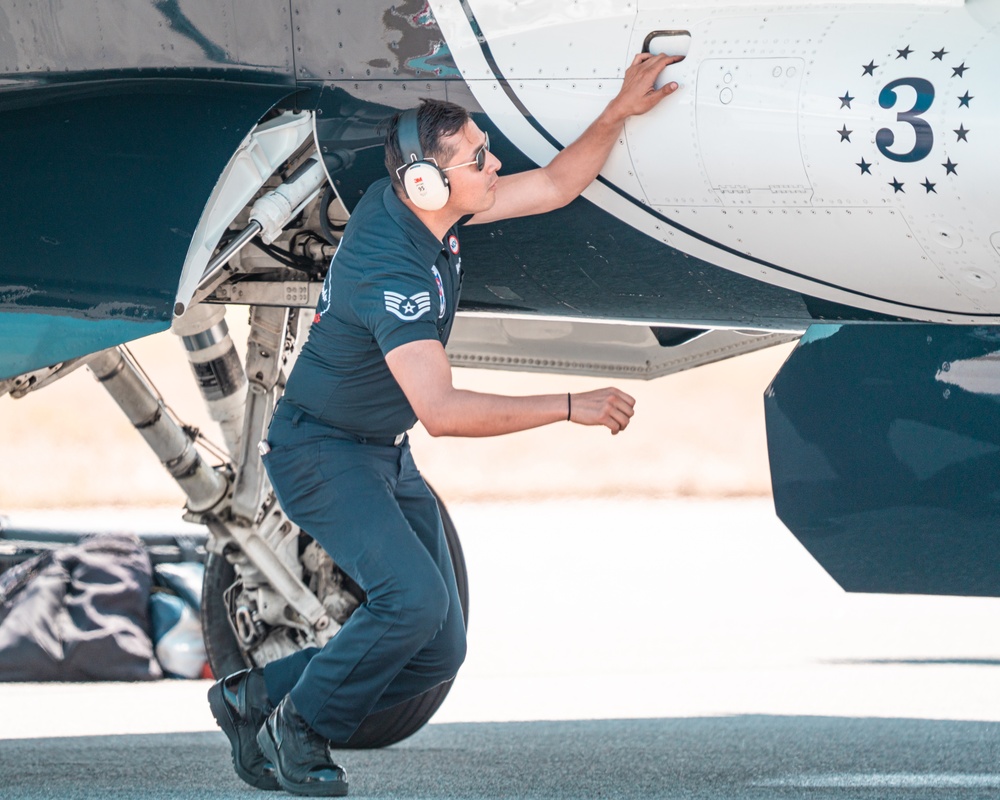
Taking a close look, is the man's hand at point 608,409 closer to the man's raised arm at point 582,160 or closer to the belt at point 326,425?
the belt at point 326,425

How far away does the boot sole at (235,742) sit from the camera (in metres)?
3.65

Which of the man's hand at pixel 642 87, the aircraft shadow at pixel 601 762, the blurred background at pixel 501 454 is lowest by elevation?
the blurred background at pixel 501 454

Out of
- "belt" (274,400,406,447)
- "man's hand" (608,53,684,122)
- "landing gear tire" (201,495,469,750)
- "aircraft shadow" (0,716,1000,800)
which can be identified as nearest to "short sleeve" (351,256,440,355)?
"belt" (274,400,406,447)

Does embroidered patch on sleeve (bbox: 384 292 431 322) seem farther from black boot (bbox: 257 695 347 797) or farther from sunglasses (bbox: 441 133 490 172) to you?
black boot (bbox: 257 695 347 797)

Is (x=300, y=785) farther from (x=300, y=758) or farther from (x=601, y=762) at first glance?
(x=601, y=762)

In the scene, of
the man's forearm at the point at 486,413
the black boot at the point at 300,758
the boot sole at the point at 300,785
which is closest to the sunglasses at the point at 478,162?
the man's forearm at the point at 486,413

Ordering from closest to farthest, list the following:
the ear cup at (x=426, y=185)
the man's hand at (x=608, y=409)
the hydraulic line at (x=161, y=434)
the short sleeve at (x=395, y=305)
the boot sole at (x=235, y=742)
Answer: the man's hand at (x=608, y=409) → the short sleeve at (x=395, y=305) → the ear cup at (x=426, y=185) → the boot sole at (x=235, y=742) → the hydraulic line at (x=161, y=434)

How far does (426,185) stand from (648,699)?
362cm

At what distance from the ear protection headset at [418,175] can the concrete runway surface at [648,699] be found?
1609 mm

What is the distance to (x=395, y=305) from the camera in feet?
10.4

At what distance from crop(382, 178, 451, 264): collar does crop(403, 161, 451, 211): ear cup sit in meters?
0.06

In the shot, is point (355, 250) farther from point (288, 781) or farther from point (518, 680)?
point (518, 680)

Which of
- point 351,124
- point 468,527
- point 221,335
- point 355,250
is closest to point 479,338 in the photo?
point 221,335

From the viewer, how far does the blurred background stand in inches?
533
